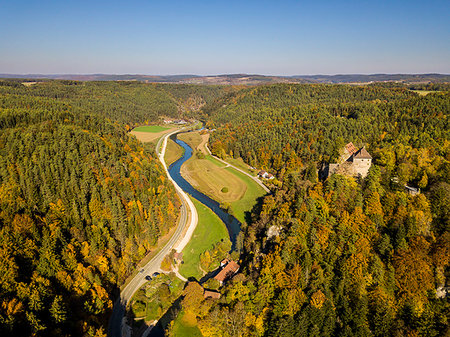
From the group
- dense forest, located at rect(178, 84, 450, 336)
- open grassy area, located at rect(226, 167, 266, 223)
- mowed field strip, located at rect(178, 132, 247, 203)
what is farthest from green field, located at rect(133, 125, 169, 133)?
dense forest, located at rect(178, 84, 450, 336)

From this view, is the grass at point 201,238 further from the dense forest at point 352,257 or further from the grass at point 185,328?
the grass at point 185,328

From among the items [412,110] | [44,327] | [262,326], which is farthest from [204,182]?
[412,110]

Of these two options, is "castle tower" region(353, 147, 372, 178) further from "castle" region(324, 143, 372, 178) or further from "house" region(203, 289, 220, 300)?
"house" region(203, 289, 220, 300)

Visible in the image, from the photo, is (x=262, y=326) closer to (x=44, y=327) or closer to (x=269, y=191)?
(x=44, y=327)

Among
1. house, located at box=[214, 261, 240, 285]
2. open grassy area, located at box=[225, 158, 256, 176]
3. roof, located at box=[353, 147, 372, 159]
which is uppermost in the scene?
roof, located at box=[353, 147, 372, 159]

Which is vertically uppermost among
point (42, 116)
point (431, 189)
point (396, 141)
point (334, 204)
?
point (42, 116)
